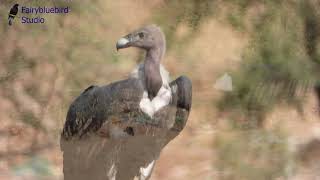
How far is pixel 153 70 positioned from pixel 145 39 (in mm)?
178

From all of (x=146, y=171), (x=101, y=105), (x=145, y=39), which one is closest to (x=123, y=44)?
(x=145, y=39)

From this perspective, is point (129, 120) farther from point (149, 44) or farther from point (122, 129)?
point (149, 44)

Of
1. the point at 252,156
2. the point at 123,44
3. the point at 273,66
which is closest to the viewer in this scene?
the point at 123,44

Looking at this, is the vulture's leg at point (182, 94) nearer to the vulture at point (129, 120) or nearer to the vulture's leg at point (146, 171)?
the vulture at point (129, 120)

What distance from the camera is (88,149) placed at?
3.95 metres

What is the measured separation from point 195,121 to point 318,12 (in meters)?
1.05

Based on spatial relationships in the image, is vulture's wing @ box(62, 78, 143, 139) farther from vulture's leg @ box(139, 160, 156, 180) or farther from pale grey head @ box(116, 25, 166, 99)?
vulture's leg @ box(139, 160, 156, 180)

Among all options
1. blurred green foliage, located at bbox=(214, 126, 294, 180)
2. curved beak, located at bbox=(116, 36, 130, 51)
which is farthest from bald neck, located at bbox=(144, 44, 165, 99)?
blurred green foliage, located at bbox=(214, 126, 294, 180)

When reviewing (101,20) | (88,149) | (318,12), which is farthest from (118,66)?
(318,12)

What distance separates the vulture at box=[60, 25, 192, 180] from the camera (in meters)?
3.74

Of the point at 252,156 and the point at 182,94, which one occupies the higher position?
the point at 182,94

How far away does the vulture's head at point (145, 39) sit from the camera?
387cm

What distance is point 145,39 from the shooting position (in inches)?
153

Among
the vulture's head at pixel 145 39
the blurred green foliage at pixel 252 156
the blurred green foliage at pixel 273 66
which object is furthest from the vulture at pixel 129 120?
the blurred green foliage at pixel 273 66
